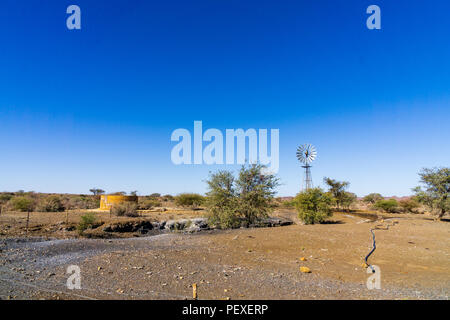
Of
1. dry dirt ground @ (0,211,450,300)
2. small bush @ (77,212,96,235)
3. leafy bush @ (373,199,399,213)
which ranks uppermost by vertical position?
dry dirt ground @ (0,211,450,300)

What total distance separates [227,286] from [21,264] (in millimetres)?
6744

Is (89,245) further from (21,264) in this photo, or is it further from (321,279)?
(321,279)

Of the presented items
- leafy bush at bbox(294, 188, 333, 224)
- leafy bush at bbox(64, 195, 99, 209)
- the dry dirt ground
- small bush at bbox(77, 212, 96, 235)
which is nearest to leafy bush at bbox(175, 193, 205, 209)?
leafy bush at bbox(64, 195, 99, 209)

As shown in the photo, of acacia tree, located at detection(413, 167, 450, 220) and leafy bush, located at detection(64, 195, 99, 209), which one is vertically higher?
acacia tree, located at detection(413, 167, 450, 220)

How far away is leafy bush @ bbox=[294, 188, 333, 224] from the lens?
57.9 ft

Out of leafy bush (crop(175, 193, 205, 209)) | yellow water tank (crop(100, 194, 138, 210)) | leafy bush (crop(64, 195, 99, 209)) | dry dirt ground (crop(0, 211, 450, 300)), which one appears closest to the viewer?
dry dirt ground (crop(0, 211, 450, 300))

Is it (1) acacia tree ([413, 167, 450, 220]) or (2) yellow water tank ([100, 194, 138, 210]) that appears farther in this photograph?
(2) yellow water tank ([100, 194, 138, 210])

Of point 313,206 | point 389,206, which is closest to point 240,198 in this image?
point 313,206

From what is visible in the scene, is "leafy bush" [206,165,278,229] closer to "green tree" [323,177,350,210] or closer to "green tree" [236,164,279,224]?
"green tree" [236,164,279,224]

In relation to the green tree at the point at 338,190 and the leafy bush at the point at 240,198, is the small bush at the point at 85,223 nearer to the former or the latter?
the leafy bush at the point at 240,198

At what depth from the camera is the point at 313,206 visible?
1789 cm

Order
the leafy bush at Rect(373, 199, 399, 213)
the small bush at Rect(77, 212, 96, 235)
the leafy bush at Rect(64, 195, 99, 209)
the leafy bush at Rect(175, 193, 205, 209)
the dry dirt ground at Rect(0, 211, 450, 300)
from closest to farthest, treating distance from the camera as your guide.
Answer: the dry dirt ground at Rect(0, 211, 450, 300) < the small bush at Rect(77, 212, 96, 235) < the leafy bush at Rect(64, 195, 99, 209) < the leafy bush at Rect(373, 199, 399, 213) < the leafy bush at Rect(175, 193, 205, 209)

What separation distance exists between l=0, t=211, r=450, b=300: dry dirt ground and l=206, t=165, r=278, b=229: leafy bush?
18.4 ft
